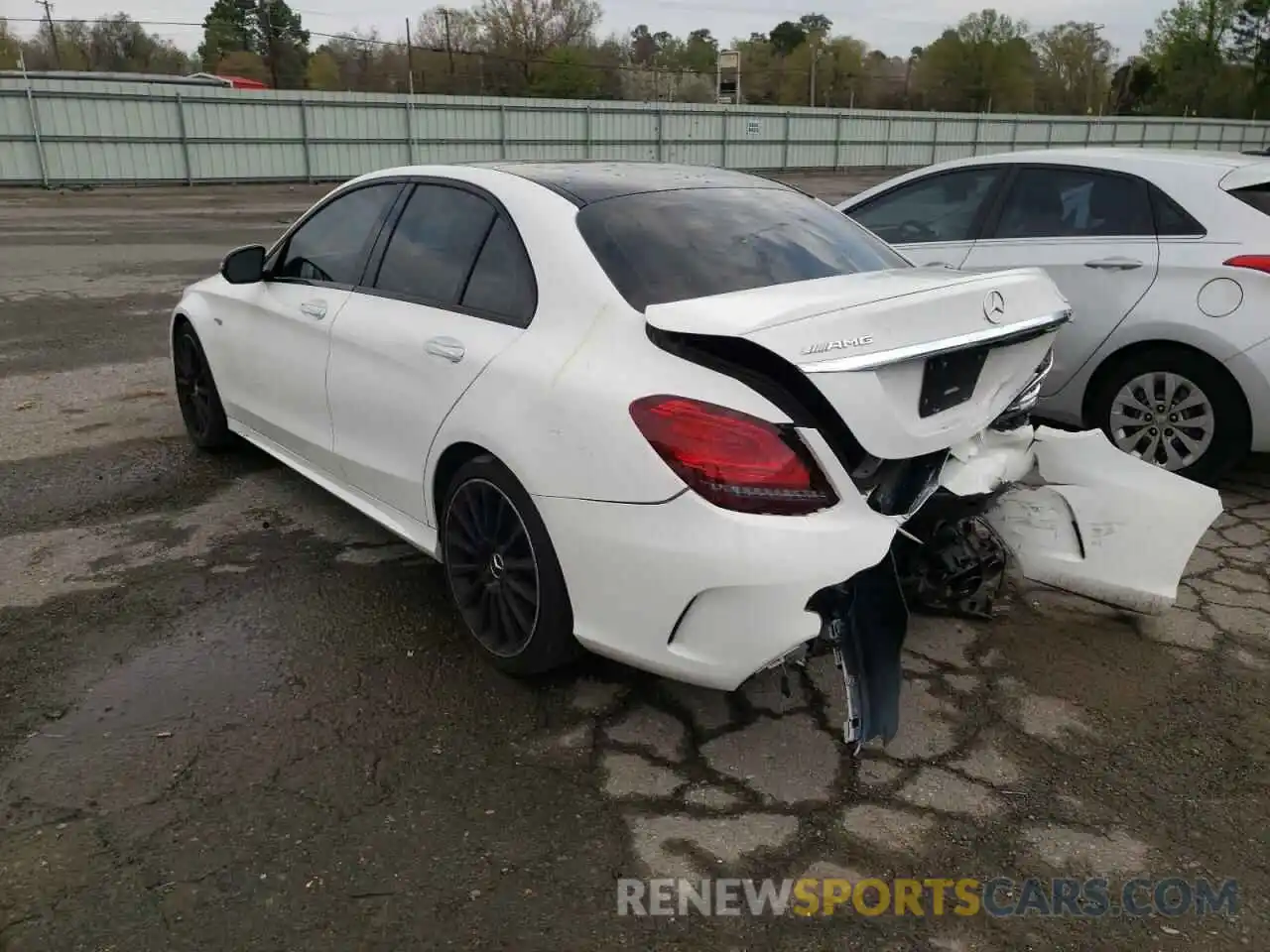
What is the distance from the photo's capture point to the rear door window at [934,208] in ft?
19.0

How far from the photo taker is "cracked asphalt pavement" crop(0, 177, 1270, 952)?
2.31m

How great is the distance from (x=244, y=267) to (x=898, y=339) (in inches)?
127

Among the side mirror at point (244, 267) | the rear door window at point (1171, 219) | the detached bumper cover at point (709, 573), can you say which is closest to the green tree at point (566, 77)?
the rear door window at point (1171, 219)

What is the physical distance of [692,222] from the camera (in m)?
3.38

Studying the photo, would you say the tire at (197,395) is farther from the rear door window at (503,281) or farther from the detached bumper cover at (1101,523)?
the detached bumper cover at (1101,523)

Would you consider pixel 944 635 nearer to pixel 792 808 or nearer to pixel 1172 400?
pixel 792 808

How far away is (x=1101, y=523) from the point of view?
342 cm

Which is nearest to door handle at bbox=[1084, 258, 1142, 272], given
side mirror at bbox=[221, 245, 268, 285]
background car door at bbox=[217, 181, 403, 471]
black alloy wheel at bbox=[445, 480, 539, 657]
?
background car door at bbox=[217, 181, 403, 471]

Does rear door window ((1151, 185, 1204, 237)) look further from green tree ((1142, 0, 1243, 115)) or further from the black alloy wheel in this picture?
green tree ((1142, 0, 1243, 115))

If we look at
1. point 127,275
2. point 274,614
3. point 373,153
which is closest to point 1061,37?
point 373,153

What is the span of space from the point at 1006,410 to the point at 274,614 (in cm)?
272

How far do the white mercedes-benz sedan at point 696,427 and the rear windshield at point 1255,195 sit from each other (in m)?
2.06

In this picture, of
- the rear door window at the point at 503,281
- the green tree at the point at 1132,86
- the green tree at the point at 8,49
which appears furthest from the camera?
the green tree at the point at 1132,86

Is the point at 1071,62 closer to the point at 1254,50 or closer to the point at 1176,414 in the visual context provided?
the point at 1254,50
